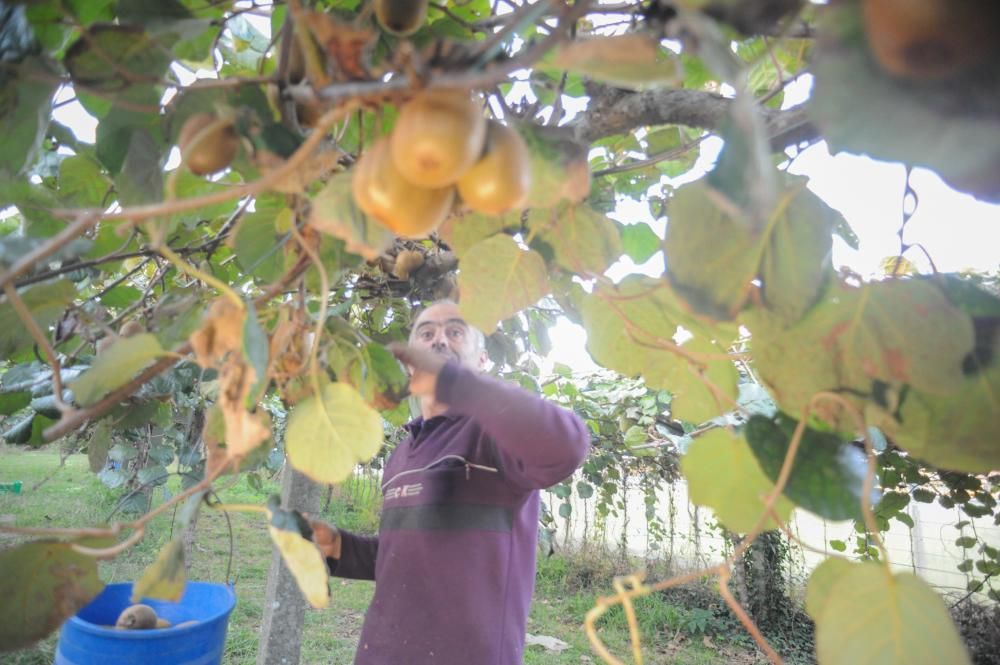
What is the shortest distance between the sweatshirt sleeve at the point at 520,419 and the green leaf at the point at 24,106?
2.00 feet

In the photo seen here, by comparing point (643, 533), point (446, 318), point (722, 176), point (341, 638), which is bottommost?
point (341, 638)

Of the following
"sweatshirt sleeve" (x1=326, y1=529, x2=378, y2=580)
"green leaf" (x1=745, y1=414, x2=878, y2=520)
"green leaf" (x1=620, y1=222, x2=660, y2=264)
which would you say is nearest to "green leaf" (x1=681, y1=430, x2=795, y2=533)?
"green leaf" (x1=745, y1=414, x2=878, y2=520)

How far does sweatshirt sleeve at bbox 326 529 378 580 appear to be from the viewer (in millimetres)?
1644

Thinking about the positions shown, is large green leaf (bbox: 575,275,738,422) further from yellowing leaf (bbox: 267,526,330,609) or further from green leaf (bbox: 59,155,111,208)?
green leaf (bbox: 59,155,111,208)

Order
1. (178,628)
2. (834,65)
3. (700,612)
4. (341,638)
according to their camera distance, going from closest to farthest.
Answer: (834,65) → (178,628) → (341,638) → (700,612)

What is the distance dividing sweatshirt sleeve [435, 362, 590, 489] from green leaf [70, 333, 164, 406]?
1.85ft

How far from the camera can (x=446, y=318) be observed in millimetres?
1448

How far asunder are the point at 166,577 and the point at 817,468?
1.62 ft

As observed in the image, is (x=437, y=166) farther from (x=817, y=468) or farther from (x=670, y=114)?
(x=670, y=114)

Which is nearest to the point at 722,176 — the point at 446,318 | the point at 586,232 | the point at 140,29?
the point at 586,232

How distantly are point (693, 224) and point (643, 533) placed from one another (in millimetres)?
7382

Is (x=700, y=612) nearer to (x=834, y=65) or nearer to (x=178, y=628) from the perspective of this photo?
(x=178, y=628)

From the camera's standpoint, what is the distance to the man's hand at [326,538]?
1389mm

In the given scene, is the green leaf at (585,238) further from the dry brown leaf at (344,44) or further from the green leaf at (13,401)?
the green leaf at (13,401)
